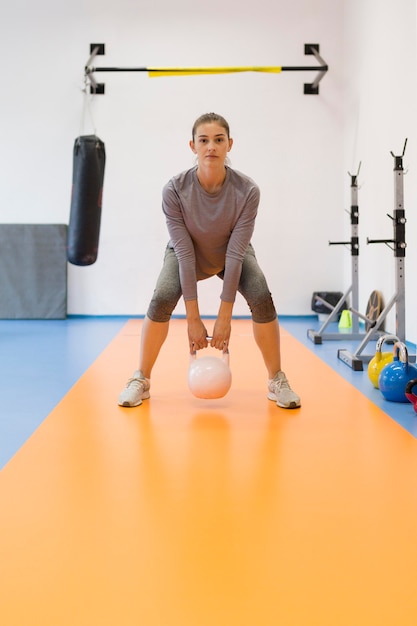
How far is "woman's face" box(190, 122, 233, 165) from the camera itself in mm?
2643

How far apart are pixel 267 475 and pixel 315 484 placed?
15 centimetres

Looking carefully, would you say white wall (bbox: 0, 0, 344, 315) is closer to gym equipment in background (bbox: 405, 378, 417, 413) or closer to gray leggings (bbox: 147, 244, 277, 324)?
gray leggings (bbox: 147, 244, 277, 324)

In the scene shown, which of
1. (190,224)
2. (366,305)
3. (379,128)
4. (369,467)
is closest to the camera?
(369,467)

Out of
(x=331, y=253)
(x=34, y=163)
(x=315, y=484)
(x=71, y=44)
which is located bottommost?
(x=315, y=484)

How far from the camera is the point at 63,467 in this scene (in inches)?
79.7

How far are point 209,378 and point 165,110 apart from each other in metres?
4.54

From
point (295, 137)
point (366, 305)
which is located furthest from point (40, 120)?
point (366, 305)

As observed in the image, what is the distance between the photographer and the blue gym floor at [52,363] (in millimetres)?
2625

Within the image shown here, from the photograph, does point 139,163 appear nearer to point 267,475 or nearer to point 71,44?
point 71,44

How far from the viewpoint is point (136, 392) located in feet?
9.30

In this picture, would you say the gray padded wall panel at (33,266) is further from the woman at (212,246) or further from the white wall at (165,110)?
the woman at (212,246)

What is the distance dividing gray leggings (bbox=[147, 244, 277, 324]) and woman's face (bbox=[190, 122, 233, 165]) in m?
0.46

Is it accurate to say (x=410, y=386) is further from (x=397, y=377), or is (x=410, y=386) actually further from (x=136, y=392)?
(x=136, y=392)

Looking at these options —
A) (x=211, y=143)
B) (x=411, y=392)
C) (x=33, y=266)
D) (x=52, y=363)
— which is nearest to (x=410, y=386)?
(x=411, y=392)
